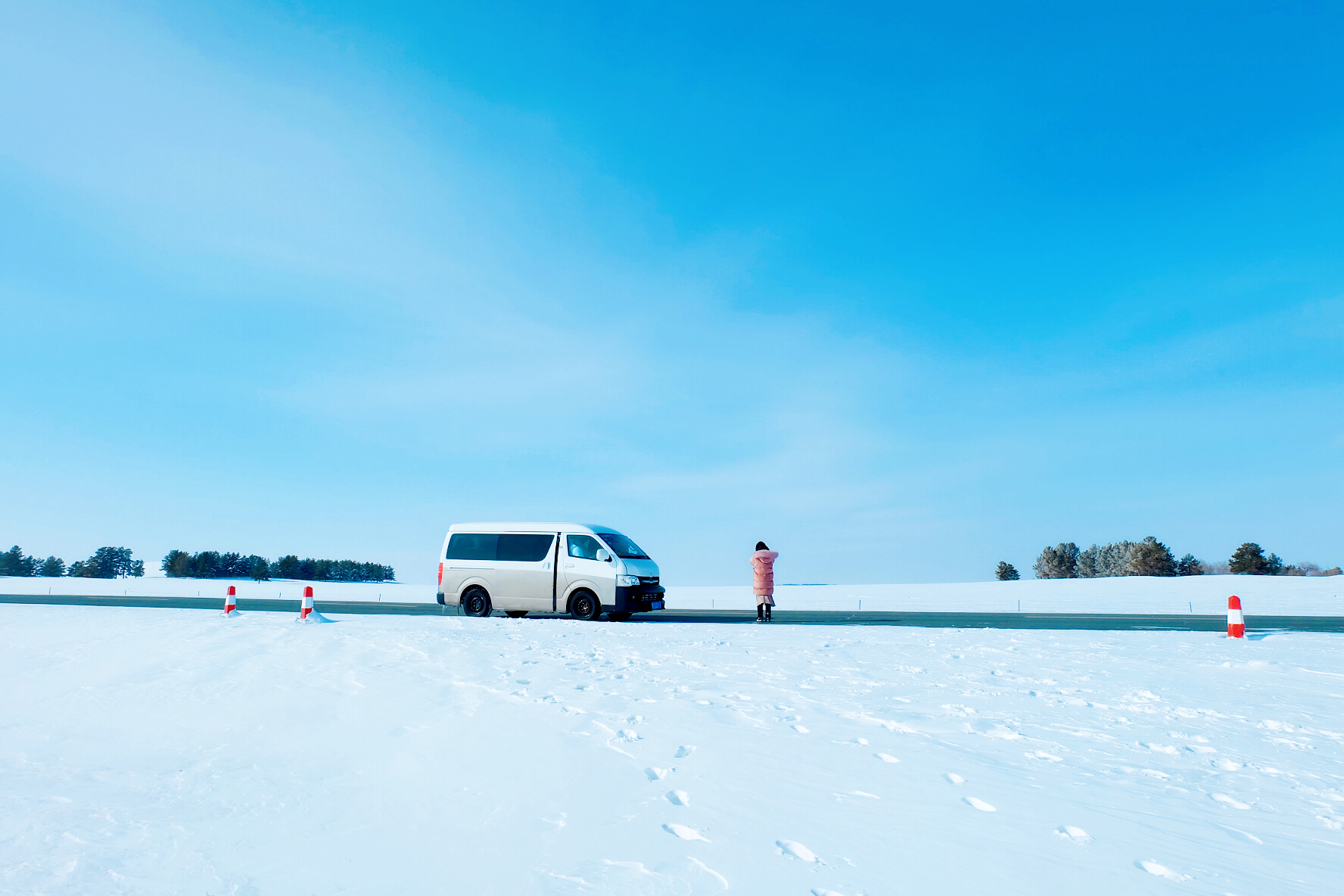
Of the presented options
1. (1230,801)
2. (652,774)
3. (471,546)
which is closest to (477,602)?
(471,546)

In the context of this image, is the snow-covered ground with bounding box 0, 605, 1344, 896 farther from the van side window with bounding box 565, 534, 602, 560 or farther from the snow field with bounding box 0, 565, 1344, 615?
the snow field with bounding box 0, 565, 1344, 615

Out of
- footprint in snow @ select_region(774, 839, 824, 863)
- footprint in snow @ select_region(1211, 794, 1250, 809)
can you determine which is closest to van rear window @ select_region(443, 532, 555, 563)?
footprint in snow @ select_region(774, 839, 824, 863)

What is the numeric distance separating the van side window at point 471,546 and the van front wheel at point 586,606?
243 cm

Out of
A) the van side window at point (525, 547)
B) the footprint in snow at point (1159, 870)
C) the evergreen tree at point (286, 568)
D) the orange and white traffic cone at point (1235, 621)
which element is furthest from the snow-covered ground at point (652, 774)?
the evergreen tree at point (286, 568)

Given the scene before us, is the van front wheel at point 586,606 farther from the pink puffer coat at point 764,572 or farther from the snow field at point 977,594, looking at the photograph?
the snow field at point 977,594

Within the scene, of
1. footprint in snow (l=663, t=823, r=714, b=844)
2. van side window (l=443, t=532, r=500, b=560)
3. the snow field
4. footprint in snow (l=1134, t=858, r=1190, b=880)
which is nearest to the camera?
footprint in snow (l=1134, t=858, r=1190, b=880)

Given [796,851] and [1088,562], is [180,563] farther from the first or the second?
[1088,562]

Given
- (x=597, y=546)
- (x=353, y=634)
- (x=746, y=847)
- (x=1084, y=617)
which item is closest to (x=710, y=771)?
(x=746, y=847)

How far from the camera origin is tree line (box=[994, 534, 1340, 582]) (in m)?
64.1

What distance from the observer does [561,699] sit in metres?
6.80

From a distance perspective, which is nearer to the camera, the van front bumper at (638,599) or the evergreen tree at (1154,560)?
the van front bumper at (638,599)

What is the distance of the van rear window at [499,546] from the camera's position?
58.7ft

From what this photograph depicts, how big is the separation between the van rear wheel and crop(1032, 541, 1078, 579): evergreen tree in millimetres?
93205

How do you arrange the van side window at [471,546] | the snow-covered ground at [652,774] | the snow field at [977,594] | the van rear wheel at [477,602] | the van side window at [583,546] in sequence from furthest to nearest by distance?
the snow field at [977,594] < the van side window at [471,546] < the van rear wheel at [477,602] < the van side window at [583,546] < the snow-covered ground at [652,774]
